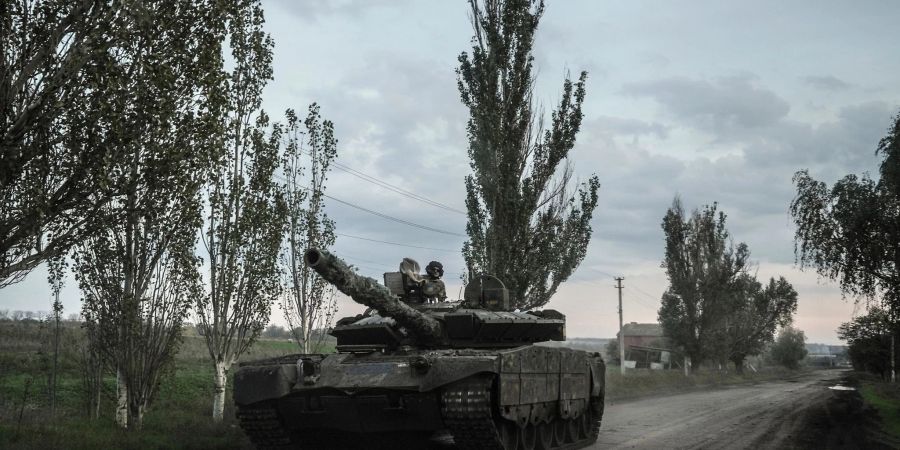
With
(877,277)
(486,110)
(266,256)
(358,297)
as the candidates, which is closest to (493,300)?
(358,297)

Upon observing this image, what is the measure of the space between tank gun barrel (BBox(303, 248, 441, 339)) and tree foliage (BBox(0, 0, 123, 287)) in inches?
119

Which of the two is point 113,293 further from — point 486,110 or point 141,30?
point 486,110

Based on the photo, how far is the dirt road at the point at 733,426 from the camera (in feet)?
46.7

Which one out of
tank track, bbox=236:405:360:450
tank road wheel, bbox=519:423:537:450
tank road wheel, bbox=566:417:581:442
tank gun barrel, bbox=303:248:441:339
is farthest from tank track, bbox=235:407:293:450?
tank road wheel, bbox=566:417:581:442

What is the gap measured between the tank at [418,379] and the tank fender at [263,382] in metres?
0.01

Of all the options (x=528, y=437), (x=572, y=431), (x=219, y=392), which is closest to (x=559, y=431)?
(x=572, y=431)

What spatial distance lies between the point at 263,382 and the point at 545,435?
4.89 meters

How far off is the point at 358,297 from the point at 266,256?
7289 mm

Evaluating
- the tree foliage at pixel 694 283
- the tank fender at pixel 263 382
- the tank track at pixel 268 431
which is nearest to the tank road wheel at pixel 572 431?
the tank track at pixel 268 431

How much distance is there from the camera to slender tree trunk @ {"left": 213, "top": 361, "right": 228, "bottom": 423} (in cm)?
1655

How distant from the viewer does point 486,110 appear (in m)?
24.1

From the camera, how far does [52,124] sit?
1047cm

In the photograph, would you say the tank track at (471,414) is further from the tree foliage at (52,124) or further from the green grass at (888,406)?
the green grass at (888,406)

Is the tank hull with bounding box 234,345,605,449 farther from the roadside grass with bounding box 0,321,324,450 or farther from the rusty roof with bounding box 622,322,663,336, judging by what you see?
the rusty roof with bounding box 622,322,663,336
